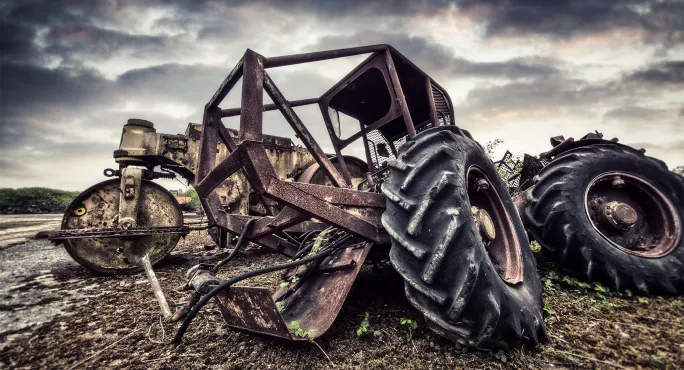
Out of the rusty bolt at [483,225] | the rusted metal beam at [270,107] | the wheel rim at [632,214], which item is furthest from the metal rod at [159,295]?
the wheel rim at [632,214]

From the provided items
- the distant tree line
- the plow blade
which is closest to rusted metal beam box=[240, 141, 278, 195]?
the plow blade

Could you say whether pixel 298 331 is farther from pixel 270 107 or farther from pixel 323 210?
pixel 270 107

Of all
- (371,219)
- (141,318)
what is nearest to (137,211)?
(141,318)

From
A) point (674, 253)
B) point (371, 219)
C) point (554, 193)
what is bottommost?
point (674, 253)

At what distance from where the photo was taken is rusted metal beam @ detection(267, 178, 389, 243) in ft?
4.62

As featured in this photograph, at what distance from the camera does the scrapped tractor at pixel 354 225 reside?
1209 mm

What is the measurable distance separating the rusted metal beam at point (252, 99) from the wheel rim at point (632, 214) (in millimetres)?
2570

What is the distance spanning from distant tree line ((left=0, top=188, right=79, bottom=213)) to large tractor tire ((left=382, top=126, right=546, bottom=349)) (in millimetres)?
21841

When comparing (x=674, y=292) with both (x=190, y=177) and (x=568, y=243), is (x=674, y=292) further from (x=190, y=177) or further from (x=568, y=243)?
(x=190, y=177)

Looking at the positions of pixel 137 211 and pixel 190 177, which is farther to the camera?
pixel 190 177

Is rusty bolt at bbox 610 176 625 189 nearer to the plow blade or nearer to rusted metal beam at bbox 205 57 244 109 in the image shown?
the plow blade

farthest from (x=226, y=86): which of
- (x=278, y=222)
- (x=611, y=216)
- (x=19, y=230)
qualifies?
(x=19, y=230)

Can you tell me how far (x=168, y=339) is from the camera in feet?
5.24

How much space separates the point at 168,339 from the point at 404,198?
1.57 meters
